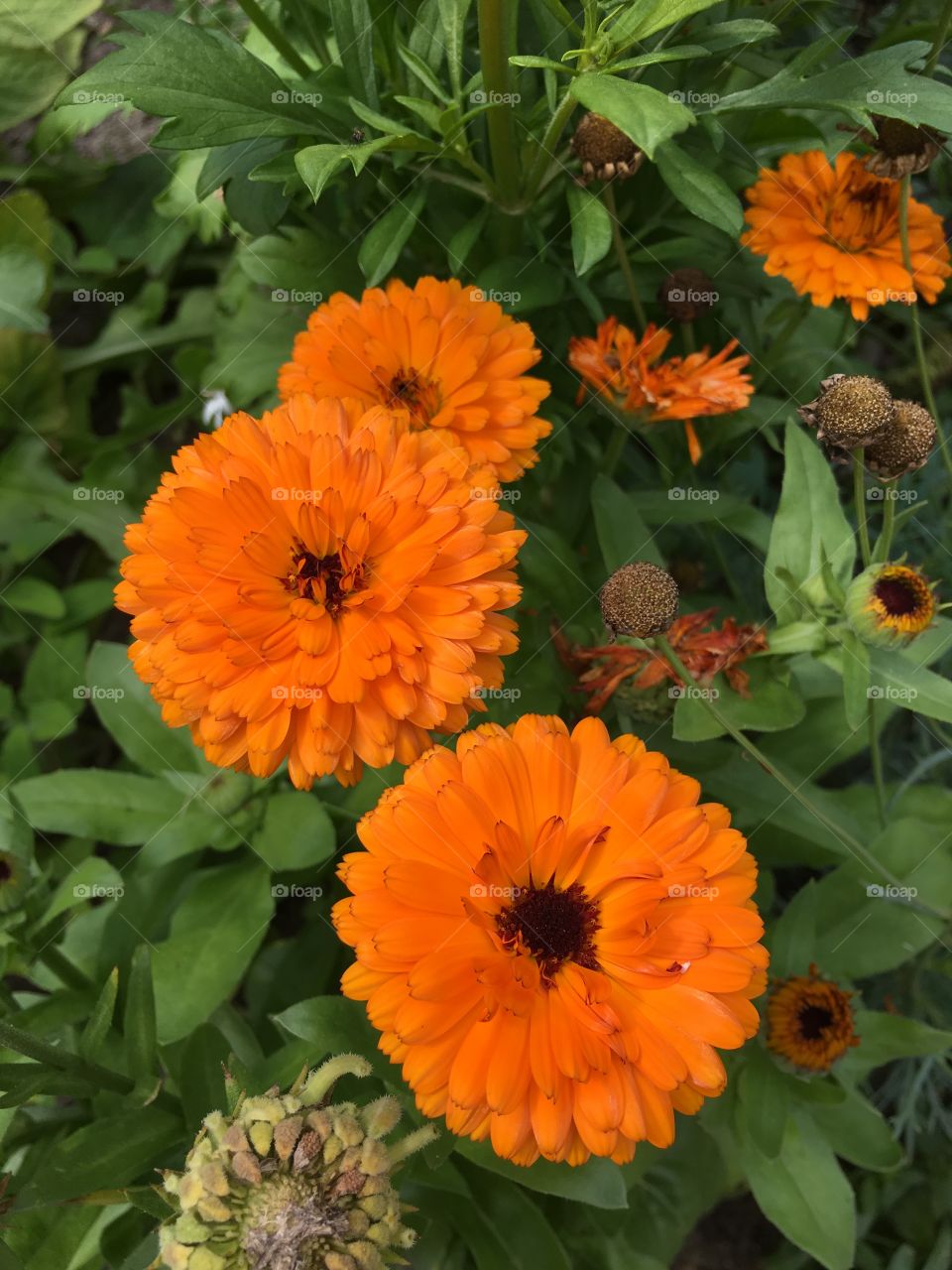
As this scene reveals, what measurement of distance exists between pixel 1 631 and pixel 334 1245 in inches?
65.8

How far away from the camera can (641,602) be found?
1.13 meters

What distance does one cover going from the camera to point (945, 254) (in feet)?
4.97

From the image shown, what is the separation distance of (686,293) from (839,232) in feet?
0.84

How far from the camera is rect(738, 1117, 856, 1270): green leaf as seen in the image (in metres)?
1.43

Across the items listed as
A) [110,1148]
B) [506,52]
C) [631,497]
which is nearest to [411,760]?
[110,1148]

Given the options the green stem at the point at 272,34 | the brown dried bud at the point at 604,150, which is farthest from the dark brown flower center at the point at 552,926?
the green stem at the point at 272,34

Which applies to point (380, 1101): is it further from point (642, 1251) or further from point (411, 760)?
point (642, 1251)
